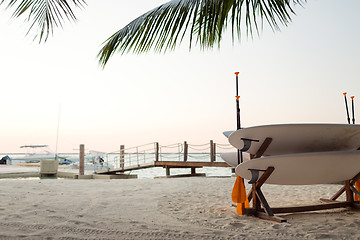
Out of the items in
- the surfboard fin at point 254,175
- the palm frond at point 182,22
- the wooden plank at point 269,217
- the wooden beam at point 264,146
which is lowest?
the wooden plank at point 269,217

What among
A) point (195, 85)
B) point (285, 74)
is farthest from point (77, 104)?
point (285, 74)

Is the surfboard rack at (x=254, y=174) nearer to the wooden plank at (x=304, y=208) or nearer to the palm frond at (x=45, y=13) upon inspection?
the wooden plank at (x=304, y=208)

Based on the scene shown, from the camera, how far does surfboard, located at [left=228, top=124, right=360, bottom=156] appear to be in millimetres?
2631

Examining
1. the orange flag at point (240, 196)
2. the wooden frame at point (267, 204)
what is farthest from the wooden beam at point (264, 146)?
the orange flag at point (240, 196)

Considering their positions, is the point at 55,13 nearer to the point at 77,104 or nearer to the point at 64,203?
the point at 64,203

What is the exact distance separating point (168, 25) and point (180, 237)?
1819mm

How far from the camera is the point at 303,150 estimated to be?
9.97 ft

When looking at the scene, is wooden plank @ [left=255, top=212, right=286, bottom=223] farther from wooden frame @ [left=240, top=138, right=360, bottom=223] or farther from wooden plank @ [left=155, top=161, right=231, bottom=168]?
wooden plank @ [left=155, top=161, right=231, bottom=168]

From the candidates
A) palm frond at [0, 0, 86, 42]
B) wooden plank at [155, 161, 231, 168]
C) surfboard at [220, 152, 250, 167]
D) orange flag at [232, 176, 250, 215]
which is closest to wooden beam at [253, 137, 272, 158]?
orange flag at [232, 176, 250, 215]

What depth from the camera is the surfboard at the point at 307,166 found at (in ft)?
8.63

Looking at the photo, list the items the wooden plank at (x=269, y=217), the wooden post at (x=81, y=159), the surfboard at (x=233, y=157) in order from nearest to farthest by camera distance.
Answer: the wooden plank at (x=269, y=217) < the surfboard at (x=233, y=157) < the wooden post at (x=81, y=159)

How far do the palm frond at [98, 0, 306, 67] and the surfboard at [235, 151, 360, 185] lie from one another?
1.21 metres

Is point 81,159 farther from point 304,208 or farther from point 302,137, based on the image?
point 302,137

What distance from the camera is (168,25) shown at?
9.22 ft
